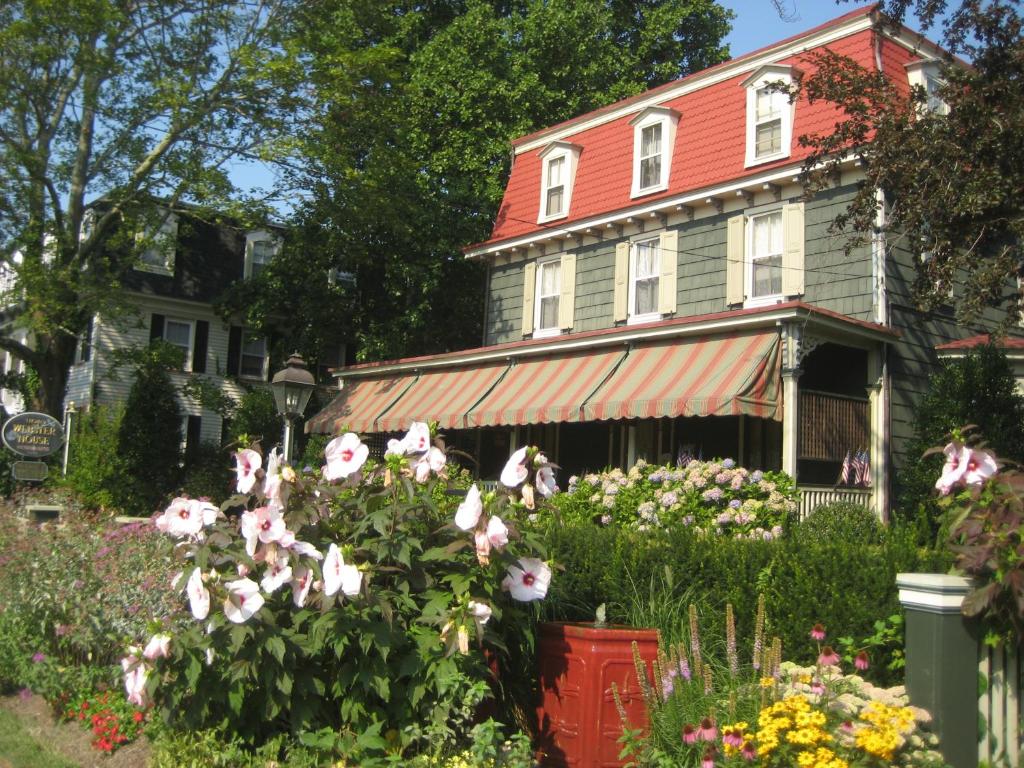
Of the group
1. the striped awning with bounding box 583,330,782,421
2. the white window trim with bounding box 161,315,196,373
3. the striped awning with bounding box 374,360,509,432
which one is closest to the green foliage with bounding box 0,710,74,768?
the striped awning with bounding box 583,330,782,421

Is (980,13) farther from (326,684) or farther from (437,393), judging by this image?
(437,393)

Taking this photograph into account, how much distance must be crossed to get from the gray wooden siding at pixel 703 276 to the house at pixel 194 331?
471 inches

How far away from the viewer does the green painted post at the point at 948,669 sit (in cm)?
491

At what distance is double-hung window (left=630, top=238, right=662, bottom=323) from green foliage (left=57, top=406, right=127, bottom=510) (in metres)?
13.0

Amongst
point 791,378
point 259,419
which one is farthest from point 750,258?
point 259,419

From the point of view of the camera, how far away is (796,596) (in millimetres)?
6262

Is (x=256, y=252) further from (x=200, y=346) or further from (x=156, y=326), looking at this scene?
(x=156, y=326)

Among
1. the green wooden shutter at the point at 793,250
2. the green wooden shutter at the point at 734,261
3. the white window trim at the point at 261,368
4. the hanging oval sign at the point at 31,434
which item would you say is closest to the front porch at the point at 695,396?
the green wooden shutter at the point at 793,250

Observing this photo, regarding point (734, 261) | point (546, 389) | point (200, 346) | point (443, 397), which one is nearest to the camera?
point (546, 389)

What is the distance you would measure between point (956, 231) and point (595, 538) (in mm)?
6845

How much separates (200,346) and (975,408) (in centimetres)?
2672

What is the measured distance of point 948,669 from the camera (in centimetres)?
494

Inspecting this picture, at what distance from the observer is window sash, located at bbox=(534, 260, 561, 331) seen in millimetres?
22203

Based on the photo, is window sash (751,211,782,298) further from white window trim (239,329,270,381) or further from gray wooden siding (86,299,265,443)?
white window trim (239,329,270,381)
